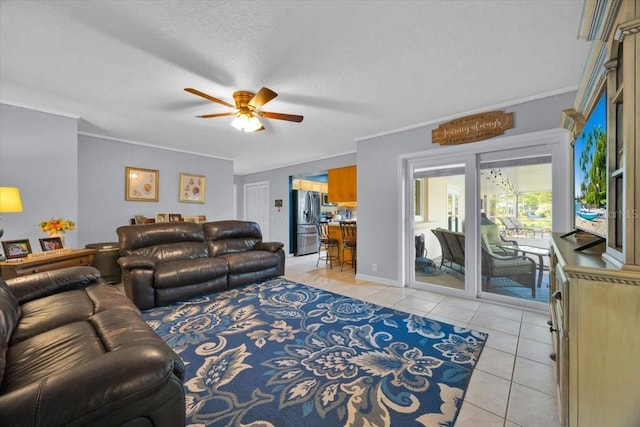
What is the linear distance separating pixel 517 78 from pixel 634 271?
2310 millimetres

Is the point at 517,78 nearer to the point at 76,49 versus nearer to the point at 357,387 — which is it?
the point at 357,387

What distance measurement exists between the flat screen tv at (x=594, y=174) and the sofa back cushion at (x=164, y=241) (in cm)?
434

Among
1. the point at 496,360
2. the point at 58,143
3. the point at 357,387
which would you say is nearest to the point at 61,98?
the point at 58,143

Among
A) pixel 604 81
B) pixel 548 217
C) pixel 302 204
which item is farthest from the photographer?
pixel 302 204

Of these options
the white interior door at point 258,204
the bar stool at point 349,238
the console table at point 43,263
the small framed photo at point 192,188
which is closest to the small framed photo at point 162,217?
the small framed photo at point 192,188

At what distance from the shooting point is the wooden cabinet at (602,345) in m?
0.99

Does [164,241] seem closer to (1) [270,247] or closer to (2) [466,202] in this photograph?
(1) [270,247]

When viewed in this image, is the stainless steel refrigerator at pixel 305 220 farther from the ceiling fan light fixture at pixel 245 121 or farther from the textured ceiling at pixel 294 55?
the ceiling fan light fixture at pixel 245 121

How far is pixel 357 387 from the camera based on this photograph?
66.9 inches

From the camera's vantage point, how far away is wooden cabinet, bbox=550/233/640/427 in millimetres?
992

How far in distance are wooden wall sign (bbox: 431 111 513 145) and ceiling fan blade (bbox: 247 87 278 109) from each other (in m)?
2.45

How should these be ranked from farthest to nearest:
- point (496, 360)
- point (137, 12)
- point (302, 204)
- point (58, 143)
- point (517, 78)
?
point (302, 204), point (58, 143), point (517, 78), point (496, 360), point (137, 12)

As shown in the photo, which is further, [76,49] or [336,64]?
[336,64]

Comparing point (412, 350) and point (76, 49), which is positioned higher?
point (76, 49)
